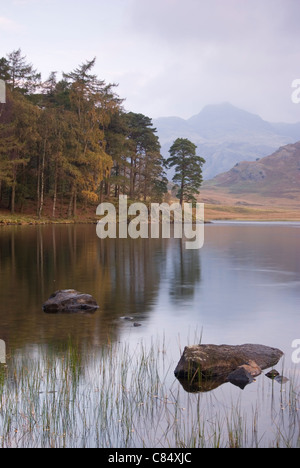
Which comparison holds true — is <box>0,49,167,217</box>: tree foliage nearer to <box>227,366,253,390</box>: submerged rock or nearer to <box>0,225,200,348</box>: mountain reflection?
<box>0,225,200,348</box>: mountain reflection

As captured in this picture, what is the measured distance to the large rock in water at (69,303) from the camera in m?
14.1

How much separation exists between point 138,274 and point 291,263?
32.4ft

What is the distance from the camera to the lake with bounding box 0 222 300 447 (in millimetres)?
6547

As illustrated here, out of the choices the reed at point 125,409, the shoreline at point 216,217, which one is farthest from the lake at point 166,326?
the shoreline at point 216,217

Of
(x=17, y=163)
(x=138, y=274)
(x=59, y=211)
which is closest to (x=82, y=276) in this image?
(x=138, y=274)

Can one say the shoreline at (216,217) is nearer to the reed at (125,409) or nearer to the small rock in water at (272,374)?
the reed at (125,409)

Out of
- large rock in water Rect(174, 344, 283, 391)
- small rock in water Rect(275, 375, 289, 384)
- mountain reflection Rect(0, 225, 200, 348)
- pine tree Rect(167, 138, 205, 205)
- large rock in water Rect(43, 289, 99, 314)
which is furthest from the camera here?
pine tree Rect(167, 138, 205, 205)

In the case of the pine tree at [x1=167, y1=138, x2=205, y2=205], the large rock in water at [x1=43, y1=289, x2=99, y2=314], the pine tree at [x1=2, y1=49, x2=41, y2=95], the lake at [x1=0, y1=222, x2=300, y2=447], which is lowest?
the lake at [x1=0, y1=222, x2=300, y2=447]

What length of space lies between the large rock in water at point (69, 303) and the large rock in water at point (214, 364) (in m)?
5.85

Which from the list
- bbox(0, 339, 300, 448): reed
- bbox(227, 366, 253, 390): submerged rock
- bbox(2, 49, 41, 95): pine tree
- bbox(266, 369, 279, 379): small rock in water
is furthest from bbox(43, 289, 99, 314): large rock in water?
bbox(2, 49, 41, 95): pine tree

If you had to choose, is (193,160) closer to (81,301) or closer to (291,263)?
(291,263)

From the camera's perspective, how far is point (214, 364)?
28.8 feet

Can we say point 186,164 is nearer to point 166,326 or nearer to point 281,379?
point 166,326

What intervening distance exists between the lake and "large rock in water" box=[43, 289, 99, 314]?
345 millimetres
